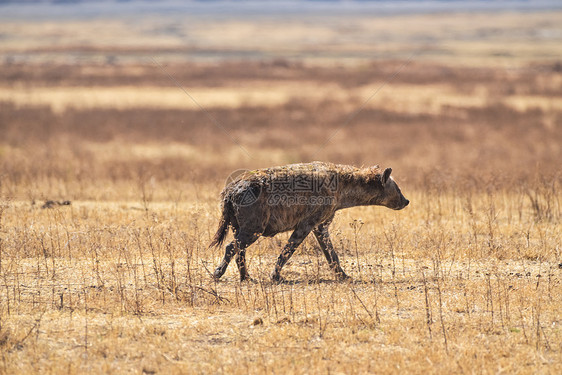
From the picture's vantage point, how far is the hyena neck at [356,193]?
34.5ft

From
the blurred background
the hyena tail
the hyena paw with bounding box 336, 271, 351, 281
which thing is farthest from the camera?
the blurred background

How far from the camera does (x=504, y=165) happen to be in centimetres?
2208

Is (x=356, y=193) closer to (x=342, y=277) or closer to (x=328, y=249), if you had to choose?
(x=328, y=249)

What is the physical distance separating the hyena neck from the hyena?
0.06 ft

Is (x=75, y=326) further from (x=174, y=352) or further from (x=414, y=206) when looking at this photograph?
(x=414, y=206)

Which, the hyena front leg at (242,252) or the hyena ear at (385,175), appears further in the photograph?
the hyena ear at (385,175)

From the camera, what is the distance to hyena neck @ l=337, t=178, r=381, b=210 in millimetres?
10516

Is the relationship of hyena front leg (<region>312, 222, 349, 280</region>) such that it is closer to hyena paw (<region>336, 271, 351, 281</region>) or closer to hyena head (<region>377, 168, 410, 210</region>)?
hyena paw (<region>336, 271, 351, 281</region>)

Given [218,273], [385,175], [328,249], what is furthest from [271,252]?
[385,175]

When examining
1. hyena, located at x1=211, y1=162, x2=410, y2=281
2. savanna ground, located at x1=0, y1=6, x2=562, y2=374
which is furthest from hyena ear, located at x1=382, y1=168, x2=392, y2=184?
savanna ground, located at x1=0, y1=6, x2=562, y2=374

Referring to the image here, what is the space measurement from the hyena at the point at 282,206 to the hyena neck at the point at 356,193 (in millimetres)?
18

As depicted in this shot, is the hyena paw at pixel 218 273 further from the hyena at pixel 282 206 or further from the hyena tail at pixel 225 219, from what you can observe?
the hyena tail at pixel 225 219

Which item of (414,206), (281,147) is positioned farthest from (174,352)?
(281,147)

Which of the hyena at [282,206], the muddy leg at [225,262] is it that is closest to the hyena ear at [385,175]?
the hyena at [282,206]
